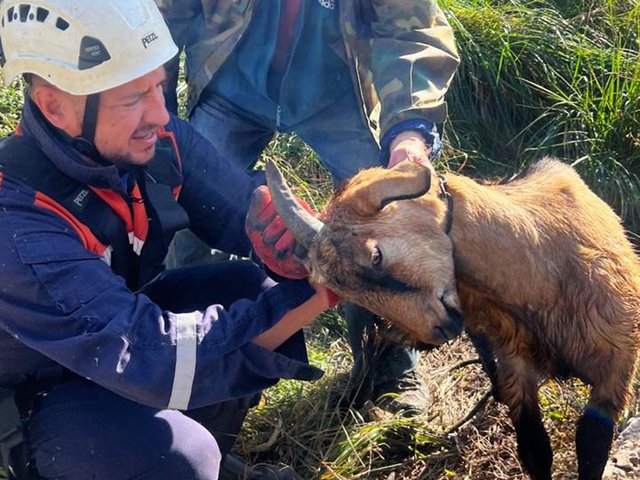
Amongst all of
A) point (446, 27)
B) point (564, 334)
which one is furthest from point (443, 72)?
point (564, 334)

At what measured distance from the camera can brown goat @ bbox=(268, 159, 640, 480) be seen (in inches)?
121

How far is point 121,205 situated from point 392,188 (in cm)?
100

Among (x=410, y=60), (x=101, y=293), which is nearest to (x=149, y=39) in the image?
(x=101, y=293)

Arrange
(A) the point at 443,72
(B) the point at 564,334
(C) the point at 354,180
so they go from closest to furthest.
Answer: (C) the point at 354,180 < (B) the point at 564,334 < (A) the point at 443,72

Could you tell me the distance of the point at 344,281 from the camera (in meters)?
3.03

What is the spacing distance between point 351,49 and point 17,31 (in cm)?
175

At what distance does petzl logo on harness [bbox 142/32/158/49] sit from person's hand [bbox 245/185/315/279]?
2.21 ft

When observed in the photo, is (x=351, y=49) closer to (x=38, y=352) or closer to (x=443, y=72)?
(x=443, y=72)

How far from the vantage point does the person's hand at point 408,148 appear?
12.1 ft

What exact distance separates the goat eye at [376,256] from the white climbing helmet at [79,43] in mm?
1044

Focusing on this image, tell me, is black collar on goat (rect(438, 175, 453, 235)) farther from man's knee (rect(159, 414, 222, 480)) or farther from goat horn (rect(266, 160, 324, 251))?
man's knee (rect(159, 414, 222, 480))

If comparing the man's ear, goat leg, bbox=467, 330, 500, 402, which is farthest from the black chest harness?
goat leg, bbox=467, 330, 500, 402

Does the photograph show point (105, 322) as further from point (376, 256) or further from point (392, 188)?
point (392, 188)

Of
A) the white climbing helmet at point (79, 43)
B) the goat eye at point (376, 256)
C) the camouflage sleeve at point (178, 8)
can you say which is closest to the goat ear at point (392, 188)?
the goat eye at point (376, 256)
